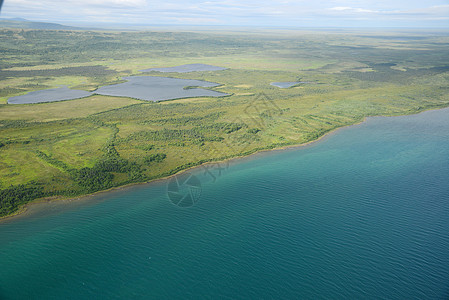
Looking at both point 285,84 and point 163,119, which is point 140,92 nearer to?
point 163,119

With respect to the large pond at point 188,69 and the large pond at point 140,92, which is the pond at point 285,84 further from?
the large pond at point 188,69

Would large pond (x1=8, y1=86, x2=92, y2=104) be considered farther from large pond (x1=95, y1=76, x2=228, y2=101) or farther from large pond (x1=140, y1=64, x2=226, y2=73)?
large pond (x1=140, y1=64, x2=226, y2=73)

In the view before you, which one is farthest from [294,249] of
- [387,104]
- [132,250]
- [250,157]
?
[387,104]

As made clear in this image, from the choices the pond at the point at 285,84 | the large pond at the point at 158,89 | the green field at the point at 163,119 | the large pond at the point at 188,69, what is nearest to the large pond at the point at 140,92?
the large pond at the point at 158,89

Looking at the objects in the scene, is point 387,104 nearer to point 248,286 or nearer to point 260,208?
point 260,208

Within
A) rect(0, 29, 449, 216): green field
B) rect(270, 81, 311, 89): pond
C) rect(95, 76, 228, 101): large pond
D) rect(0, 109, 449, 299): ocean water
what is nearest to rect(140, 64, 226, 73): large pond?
rect(0, 29, 449, 216): green field

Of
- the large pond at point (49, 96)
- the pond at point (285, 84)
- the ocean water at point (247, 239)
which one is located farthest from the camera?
the pond at point (285, 84)

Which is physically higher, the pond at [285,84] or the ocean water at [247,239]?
the pond at [285,84]
